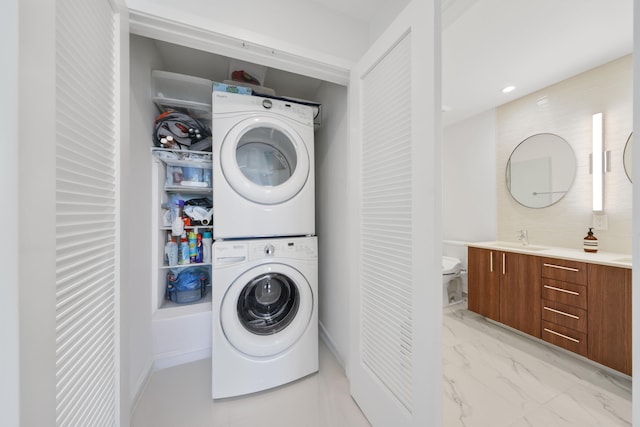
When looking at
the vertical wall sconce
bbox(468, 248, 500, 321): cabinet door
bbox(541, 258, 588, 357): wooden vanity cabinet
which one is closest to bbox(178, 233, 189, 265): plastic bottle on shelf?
bbox(468, 248, 500, 321): cabinet door

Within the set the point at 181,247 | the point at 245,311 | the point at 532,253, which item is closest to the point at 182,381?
the point at 245,311

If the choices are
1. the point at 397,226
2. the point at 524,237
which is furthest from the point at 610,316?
the point at 397,226

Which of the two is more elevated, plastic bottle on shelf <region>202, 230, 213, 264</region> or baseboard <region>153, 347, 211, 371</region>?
plastic bottle on shelf <region>202, 230, 213, 264</region>

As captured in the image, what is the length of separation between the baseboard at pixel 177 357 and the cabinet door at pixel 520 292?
101 inches

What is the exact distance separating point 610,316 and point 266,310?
2.27m

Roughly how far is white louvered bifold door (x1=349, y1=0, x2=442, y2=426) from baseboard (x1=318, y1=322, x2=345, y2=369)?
349mm

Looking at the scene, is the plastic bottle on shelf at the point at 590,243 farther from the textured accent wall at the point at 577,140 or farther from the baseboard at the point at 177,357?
the baseboard at the point at 177,357

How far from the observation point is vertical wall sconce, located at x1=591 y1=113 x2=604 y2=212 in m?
1.83

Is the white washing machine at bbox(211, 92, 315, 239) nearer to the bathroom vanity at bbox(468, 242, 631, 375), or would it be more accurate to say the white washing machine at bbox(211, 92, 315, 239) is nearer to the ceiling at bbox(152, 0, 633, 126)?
the ceiling at bbox(152, 0, 633, 126)

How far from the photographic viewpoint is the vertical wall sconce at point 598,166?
5.99ft

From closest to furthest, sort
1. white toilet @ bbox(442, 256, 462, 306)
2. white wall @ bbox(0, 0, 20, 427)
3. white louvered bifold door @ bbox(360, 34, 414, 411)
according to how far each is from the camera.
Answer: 1. white wall @ bbox(0, 0, 20, 427)
2. white louvered bifold door @ bbox(360, 34, 414, 411)
3. white toilet @ bbox(442, 256, 462, 306)

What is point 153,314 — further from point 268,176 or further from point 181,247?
point 268,176

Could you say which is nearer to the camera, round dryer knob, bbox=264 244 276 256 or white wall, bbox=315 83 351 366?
round dryer knob, bbox=264 244 276 256

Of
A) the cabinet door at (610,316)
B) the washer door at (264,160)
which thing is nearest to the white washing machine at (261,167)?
the washer door at (264,160)
